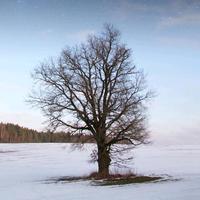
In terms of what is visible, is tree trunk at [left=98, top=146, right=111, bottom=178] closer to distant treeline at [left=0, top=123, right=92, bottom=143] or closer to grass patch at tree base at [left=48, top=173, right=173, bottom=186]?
grass patch at tree base at [left=48, top=173, right=173, bottom=186]

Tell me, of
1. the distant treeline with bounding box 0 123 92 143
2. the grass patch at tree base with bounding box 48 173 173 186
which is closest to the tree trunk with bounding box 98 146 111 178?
the grass patch at tree base with bounding box 48 173 173 186

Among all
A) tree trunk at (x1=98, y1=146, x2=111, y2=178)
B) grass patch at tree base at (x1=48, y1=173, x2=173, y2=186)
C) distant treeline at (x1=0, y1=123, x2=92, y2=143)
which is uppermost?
distant treeline at (x1=0, y1=123, x2=92, y2=143)

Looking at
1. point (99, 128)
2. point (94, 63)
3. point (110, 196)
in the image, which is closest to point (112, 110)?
point (99, 128)

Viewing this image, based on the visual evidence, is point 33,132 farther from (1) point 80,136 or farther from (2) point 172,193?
(2) point 172,193

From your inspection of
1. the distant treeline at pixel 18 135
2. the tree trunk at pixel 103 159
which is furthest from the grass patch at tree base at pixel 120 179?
the distant treeline at pixel 18 135

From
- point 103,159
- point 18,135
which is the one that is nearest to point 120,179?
point 103,159

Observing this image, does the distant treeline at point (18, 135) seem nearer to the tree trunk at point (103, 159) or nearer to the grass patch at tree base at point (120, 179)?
the tree trunk at point (103, 159)

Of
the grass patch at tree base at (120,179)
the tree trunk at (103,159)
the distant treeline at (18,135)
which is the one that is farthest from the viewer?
the distant treeline at (18,135)

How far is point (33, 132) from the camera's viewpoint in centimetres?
17950

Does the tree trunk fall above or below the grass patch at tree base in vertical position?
above

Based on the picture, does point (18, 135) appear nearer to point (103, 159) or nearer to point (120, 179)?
point (103, 159)

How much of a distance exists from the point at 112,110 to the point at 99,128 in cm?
182

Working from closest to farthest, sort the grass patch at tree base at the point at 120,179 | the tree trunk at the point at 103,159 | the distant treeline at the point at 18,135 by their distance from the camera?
the grass patch at tree base at the point at 120,179 < the tree trunk at the point at 103,159 < the distant treeline at the point at 18,135

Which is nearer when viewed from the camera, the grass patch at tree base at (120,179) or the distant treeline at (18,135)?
the grass patch at tree base at (120,179)
